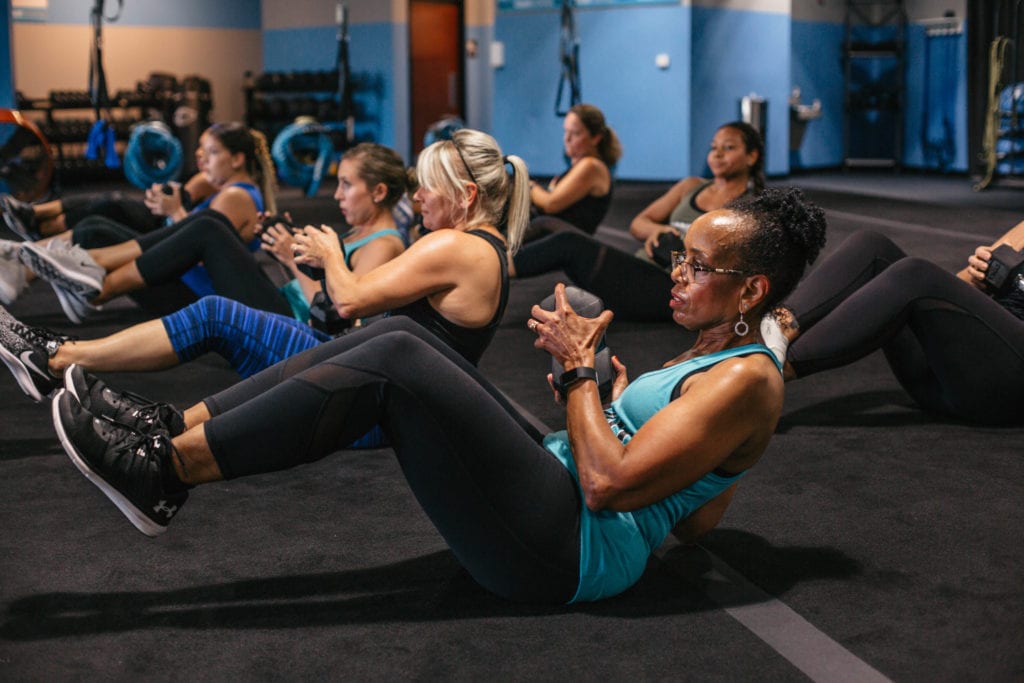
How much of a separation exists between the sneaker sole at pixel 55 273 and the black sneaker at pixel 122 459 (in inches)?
74.5

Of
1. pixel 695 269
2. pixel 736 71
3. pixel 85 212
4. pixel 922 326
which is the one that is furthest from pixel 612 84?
pixel 695 269

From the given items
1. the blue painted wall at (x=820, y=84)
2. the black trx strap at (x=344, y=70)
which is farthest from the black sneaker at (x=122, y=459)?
the blue painted wall at (x=820, y=84)

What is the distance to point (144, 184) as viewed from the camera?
28.3 feet

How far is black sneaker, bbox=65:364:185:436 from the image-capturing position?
77.8 inches

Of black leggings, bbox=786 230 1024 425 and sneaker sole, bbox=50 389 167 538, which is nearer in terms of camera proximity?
sneaker sole, bbox=50 389 167 538

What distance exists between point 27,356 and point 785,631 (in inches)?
66.8

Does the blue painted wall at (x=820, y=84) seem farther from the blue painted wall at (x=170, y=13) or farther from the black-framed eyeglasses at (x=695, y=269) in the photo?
the black-framed eyeglasses at (x=695, y=269)

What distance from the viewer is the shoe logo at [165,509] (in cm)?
188

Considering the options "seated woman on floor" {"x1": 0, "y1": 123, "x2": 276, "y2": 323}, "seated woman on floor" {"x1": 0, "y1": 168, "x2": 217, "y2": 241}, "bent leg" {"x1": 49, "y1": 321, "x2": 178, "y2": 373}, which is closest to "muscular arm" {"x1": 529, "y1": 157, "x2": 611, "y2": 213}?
"seated woman on floor" {"x1": 0, "y1": 123, "x2": 276, "y2": 323}

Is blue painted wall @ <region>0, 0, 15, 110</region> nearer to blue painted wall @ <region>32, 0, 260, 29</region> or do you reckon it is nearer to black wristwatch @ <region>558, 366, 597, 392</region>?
blue painted wall @ <region>32, 0, 260, 29</region>

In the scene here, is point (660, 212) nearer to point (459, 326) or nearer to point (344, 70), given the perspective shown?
point (459, 326)

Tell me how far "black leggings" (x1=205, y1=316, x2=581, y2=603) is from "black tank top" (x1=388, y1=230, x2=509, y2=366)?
26.6 inches

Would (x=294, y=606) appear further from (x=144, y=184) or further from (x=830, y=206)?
(x=830, y=206)

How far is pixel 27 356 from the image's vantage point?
2.59 meters
